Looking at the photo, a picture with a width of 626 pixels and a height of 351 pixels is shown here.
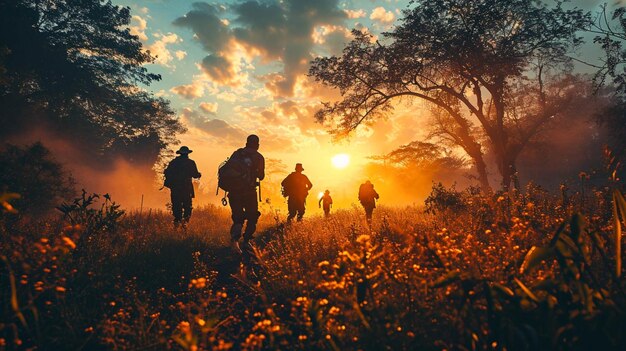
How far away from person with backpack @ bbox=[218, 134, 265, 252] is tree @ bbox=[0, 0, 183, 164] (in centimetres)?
1625

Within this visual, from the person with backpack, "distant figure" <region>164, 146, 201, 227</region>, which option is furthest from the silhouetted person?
"distant figure" <region>164, 146, 201, 227</region>

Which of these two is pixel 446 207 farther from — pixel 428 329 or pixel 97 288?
pixel 97 288

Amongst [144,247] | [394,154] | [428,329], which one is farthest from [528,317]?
[394,154]

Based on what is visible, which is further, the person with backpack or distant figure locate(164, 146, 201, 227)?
distant figure locate(164, 146, 201, 227)

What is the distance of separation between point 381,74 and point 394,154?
353 inches

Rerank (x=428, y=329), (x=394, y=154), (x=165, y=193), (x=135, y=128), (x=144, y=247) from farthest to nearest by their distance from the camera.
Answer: (x=165, y=193) < (x=135, y=128) < (x=394, y=154) < (x=144, y=247) < (x=428, y=329)

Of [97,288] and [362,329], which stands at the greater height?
[97,288]

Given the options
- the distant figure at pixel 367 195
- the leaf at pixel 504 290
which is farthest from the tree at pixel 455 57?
the leaf at pixel 504 290

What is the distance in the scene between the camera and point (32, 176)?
32.7ft

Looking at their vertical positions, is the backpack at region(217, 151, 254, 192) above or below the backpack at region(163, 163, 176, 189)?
below

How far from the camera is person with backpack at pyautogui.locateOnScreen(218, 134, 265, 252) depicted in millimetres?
6473

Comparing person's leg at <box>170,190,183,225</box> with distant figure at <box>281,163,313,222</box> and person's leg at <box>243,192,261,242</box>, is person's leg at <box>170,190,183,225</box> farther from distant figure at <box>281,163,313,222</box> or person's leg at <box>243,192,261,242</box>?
Answer: distant figure at <box>281,163,313,222</box>

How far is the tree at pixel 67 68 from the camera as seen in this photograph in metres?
17.0

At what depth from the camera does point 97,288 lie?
11.7 ft
